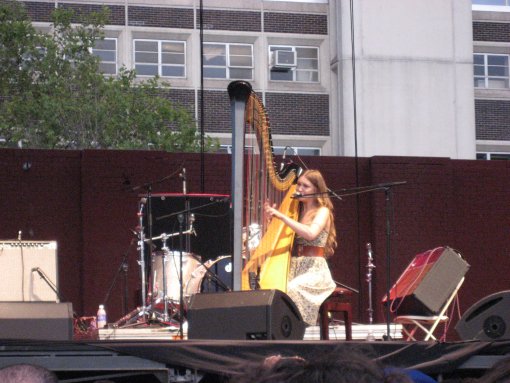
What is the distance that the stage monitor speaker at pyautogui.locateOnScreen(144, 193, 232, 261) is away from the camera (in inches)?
442

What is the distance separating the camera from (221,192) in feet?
41.9

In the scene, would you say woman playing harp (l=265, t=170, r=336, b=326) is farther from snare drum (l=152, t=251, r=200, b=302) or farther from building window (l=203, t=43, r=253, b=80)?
building window (l=203, t=43, r=253, b=80)

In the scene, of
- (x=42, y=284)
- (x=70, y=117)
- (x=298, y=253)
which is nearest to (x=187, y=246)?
(x=42, y=284)

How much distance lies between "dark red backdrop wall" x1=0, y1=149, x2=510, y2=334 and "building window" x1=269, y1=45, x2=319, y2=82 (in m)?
16.8

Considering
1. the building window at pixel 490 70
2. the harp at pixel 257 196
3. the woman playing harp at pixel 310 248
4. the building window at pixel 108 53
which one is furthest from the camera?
the building window at pixel 490 70

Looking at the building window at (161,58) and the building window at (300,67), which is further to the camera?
the building window at (300,67)

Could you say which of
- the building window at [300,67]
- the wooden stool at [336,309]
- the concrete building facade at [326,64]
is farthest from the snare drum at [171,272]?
the building window at [300,67]

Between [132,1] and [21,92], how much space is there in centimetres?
715

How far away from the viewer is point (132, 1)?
94.5 feet

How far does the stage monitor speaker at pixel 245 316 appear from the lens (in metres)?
6.62

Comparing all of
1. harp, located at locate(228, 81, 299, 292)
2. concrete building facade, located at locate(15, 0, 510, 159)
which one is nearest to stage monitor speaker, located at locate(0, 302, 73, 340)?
harp, located at locate(228, 81, 299, 292)

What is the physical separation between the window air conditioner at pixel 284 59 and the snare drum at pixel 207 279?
19367 mm

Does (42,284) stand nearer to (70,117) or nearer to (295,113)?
(70,117)

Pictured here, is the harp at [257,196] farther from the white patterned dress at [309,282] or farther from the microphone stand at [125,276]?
the microphone stand at [125,276]
